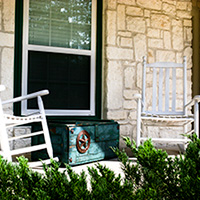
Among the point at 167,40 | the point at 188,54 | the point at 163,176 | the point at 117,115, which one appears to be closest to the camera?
the point at 163,176

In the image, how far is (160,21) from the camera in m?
4.27

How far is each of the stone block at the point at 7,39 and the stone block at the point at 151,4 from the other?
6.03 feet

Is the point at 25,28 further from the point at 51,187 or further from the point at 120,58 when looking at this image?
the point at 51,187

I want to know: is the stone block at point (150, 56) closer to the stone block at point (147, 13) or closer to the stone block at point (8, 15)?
the stone block at point (147, 13)

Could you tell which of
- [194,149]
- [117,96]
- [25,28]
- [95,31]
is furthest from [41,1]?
[194,149]

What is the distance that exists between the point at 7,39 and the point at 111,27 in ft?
4.46

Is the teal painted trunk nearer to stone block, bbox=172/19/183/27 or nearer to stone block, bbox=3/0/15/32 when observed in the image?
stone block, bbox=3/0/15/32

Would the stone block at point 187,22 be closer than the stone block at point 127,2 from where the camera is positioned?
No

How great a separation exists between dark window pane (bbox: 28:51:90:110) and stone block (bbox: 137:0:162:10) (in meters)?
1.10

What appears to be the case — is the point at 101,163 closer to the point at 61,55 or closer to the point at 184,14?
the point at 61,55

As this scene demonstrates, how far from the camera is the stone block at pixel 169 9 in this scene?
4.32m

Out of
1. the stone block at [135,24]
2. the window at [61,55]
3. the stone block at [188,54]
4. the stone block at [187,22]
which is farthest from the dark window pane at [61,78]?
the stone block at [187,22]

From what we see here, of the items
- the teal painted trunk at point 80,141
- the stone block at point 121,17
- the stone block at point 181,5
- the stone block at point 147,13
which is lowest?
the teal painted trunk at point 80,141

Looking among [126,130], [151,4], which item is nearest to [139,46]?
[151,4]
